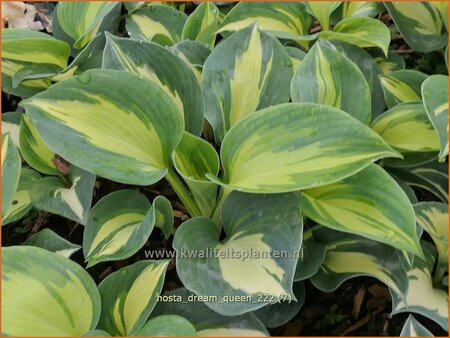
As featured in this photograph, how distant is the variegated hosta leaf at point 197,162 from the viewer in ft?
2.53

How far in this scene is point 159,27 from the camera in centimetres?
113

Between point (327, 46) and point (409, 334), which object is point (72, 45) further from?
point (409, 334)

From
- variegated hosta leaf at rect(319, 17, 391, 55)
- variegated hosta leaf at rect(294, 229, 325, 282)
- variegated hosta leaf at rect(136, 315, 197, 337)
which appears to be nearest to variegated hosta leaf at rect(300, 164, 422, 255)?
variegated hosta leaf at rect(294, 229, 325, 282)

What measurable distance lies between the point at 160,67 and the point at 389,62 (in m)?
0.49

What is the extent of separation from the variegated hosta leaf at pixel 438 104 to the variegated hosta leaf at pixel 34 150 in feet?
2.00

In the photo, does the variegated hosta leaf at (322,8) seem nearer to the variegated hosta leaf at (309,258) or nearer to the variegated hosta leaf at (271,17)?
the variegated hosta leaf at (271,17)

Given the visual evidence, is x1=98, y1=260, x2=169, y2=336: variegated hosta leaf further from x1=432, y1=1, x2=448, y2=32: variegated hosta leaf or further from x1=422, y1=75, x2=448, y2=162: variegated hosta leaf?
x1=432, y1=1, x2=448, y2=32: variegated hosta leaf

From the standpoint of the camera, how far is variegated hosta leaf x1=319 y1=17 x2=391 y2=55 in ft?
3.25

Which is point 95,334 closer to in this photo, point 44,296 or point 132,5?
point 44,296

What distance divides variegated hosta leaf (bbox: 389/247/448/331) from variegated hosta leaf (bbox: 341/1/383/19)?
0.53 m

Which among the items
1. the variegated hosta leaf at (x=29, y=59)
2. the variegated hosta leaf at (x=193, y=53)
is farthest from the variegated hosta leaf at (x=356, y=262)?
the variegated hosta leaf at (x=29, y=59)

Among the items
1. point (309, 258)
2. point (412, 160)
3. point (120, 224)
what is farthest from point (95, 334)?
point (412, 160)

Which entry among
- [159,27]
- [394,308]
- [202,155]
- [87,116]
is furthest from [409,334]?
[159,27]

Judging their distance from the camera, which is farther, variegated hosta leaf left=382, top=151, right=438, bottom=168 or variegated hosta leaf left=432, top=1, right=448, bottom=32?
variegated hosta leaf left=432, top=1, right=448, bottom=32
